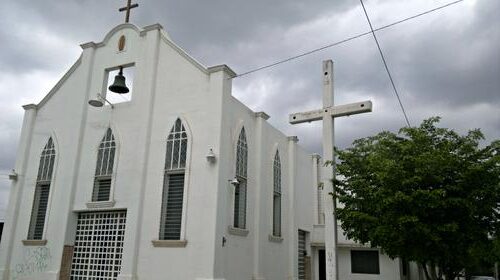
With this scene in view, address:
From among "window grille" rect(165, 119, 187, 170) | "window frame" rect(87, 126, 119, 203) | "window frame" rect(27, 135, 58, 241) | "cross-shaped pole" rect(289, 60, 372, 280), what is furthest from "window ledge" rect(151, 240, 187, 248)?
"cross-shaped pole" rect(289, 60, 372, 280)

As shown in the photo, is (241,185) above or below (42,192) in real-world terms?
above

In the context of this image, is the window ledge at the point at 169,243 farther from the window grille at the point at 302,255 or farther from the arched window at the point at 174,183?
the window grille at the point at 302,255

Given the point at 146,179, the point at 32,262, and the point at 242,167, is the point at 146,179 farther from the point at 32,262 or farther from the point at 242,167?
the point at 32,262

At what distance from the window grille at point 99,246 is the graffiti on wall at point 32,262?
1074 millimetres

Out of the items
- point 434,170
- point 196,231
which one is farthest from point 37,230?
point 434,170

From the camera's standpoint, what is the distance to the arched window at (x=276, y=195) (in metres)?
19.1

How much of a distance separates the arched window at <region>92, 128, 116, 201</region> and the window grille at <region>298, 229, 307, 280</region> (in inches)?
378

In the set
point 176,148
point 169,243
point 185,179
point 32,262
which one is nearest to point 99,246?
point 32,262

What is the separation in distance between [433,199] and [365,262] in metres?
11.9

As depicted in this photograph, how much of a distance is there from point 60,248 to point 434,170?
12588mm

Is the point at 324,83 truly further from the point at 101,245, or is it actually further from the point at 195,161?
the point at 101,245

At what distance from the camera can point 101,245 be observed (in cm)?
1568

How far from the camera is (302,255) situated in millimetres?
21406

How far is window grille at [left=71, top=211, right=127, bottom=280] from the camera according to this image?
50.0 ft
